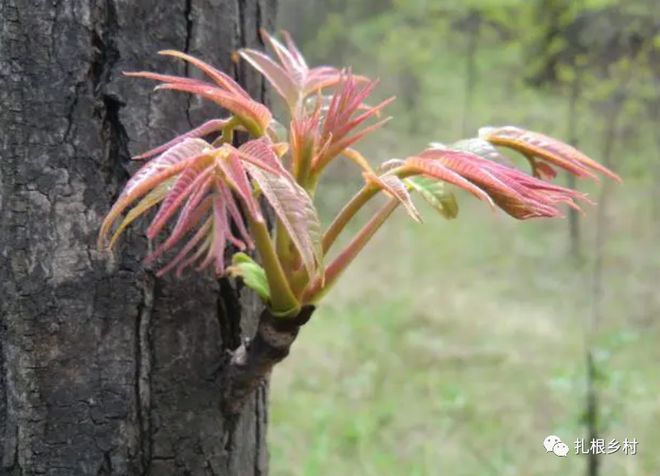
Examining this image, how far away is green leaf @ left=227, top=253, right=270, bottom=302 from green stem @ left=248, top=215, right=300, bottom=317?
0.01 m

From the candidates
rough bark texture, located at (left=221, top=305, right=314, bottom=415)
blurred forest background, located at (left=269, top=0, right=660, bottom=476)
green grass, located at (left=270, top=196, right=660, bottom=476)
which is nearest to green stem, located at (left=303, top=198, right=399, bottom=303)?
rough bark texture, located at (left=221, top=305, right=314, bottom=415)

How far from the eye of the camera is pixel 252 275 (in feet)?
2.23

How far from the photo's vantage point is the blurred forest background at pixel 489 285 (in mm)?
3066

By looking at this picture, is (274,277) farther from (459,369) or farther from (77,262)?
(459,369)

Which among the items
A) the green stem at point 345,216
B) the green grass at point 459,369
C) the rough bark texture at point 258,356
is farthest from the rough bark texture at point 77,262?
the green grass at point 459,369

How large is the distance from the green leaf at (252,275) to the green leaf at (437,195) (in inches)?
6.1

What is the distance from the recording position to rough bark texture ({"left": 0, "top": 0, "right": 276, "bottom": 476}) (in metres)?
0.71

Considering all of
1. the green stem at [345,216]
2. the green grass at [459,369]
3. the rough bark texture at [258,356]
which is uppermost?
the green stem at [345,216]

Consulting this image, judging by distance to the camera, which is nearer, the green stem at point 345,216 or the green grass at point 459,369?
the green stem at point 345,216

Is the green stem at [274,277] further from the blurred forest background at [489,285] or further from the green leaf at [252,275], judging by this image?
the blurred forest background at [489,285]

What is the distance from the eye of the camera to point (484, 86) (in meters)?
5.78

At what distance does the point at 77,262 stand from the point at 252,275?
0.56 feet

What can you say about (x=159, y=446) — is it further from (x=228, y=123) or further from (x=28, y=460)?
(x=228, y=123)

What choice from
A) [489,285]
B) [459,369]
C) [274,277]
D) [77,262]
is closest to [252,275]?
[274,277]
